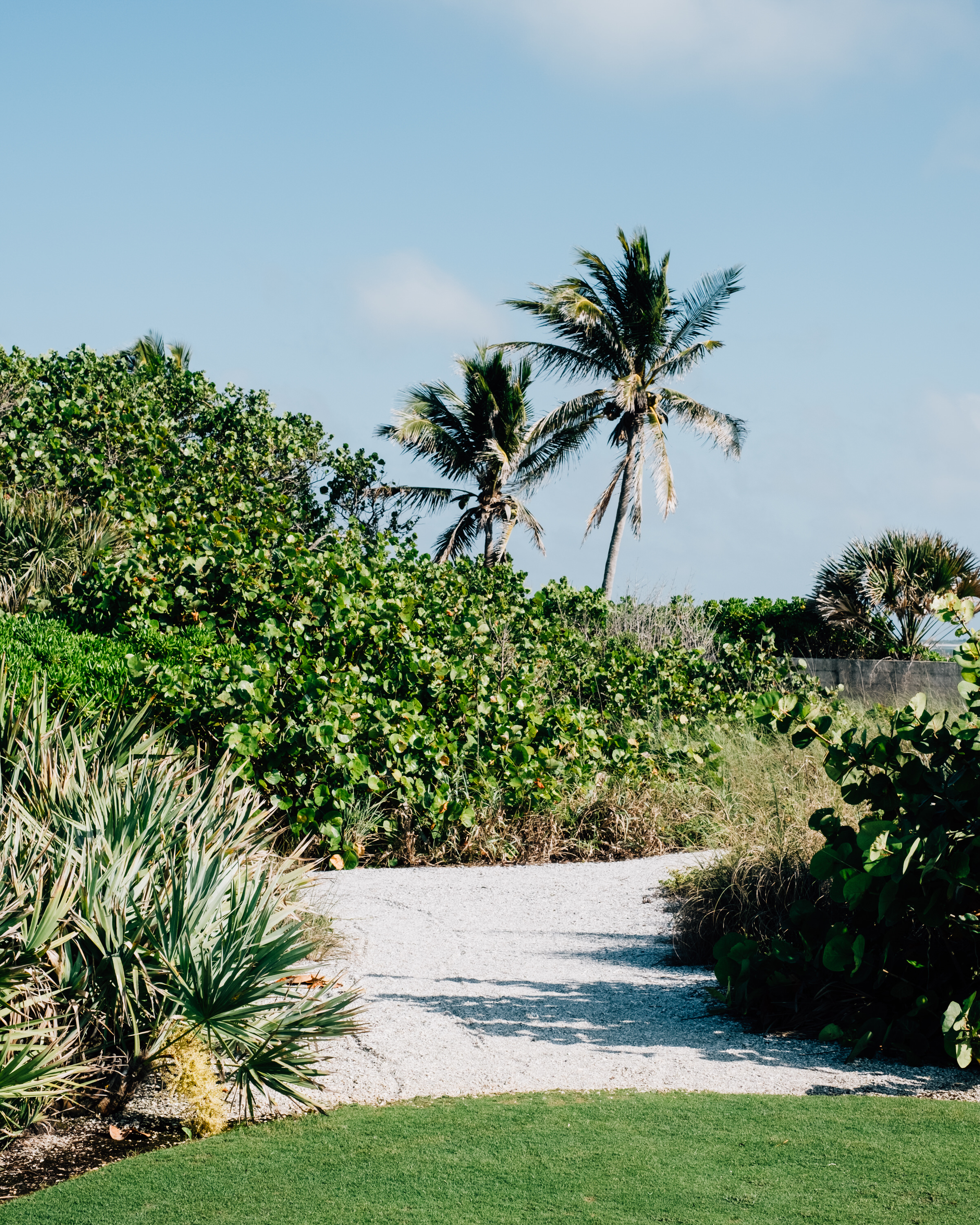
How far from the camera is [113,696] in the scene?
24.9 feet

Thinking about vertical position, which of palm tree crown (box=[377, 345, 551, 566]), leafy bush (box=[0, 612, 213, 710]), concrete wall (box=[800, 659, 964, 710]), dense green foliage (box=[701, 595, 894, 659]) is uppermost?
palm tree crown (box=[377, 345, 551, 566])

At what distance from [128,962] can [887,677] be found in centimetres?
1688

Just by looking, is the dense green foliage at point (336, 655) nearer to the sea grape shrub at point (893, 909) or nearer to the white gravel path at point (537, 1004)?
the white gravel path at point (537, 1004)

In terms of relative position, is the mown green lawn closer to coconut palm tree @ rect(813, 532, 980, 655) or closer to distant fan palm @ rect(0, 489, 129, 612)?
distant fan palm @ rect(0, 489, 129, 612)

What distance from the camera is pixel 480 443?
2756 cm

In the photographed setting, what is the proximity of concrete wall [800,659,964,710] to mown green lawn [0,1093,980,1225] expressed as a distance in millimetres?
13827

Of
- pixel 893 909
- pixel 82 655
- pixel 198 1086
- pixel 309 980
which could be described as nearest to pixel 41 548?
pixel 82 655

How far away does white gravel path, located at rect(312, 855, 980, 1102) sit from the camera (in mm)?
3912

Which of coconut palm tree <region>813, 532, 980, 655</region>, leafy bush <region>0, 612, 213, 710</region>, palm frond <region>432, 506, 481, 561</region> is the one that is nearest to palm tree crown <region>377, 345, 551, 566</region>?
palm frond <region>432, 506, 481, 561</region>

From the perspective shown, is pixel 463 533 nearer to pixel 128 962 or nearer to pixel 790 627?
pixel 790 627

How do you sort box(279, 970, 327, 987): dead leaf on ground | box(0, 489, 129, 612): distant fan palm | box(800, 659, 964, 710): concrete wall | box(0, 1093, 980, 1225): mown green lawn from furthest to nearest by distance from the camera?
box(800, 659, 964, 710): concrete wall → box(0, 489, 129, 612): distant fan palm → box(279, 970, 327, 987): dead leaf on ground → box(0, 1093, 980, 1225): mown green lawn

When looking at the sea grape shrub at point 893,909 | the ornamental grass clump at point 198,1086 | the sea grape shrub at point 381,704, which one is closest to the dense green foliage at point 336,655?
the sea grape shrub at point 381,704

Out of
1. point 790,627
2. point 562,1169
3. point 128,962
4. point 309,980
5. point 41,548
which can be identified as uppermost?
point 790,627

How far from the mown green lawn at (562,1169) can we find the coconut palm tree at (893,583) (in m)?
16.3
